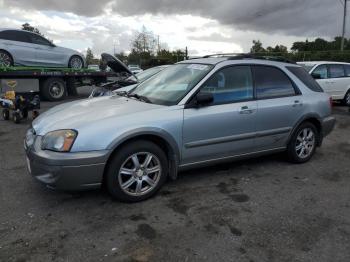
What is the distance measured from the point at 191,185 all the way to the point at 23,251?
2.15 meters

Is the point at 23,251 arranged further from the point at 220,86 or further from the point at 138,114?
the point at 220,86

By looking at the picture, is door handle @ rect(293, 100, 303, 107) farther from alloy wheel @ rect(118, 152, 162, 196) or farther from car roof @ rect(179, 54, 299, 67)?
alloy wheel @ rect(118, 152, 162, 196)

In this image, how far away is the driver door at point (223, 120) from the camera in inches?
166

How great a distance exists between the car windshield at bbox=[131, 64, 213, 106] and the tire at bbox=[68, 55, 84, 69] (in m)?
10.7

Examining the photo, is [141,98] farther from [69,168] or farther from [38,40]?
[38,40]

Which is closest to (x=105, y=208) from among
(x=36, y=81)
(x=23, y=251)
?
(x=23, y=251)

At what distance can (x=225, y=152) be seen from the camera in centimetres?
454

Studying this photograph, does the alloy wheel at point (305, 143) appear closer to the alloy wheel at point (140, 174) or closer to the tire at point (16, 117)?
the alloy wheel at point (140, 174)

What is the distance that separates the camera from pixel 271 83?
198 inches

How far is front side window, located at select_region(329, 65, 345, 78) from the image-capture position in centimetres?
1193

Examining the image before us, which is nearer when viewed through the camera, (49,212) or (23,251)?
(23,251)

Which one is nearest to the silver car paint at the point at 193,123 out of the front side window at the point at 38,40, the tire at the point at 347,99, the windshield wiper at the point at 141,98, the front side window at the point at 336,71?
the windshield wiper at the point at 141,98

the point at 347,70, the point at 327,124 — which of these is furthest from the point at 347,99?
the point at 327,124

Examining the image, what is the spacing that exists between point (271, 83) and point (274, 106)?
1.15ft
